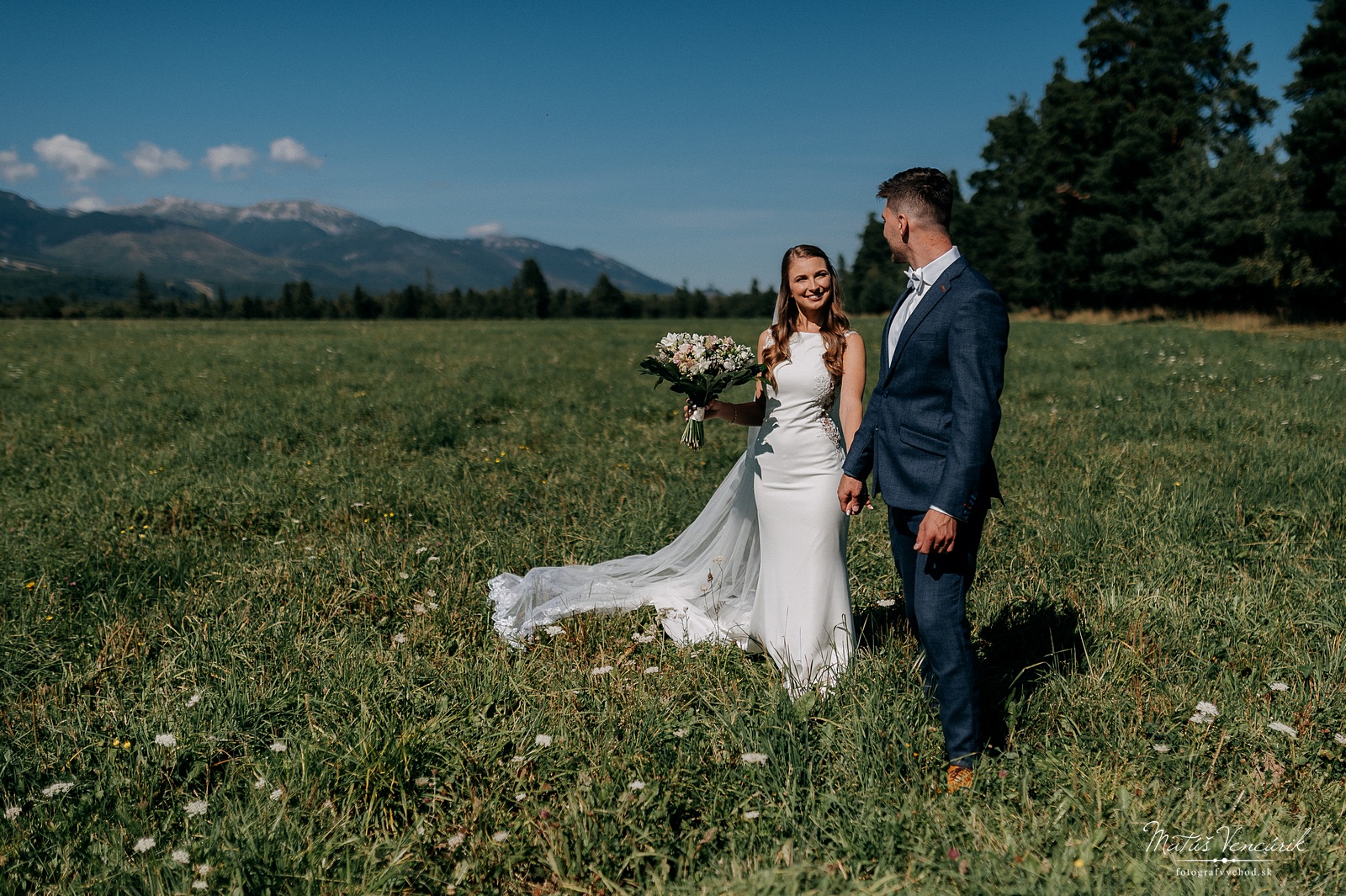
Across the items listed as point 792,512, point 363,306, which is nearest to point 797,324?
point 792,512

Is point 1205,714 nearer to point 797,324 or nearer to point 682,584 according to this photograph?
point 797,324

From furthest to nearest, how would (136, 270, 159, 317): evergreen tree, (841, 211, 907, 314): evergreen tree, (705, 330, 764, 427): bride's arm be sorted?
(136, 270, 159, 317): evergreen tree → (841, 211, 907, 314): evergreen tree → (705, 330, 764, 427): bride's arm

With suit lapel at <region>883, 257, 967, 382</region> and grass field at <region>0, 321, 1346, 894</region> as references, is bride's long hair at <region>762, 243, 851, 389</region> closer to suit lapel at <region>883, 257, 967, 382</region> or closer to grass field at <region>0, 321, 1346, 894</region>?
suit lapel at <region>883, 257, 967, 382</region>

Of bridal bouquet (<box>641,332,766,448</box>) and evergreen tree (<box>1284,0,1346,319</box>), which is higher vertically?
evergreen tree (<box>1284,0,1346,319</box>)

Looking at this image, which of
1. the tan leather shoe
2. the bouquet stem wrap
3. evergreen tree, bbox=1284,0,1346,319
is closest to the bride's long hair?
the bouquet stem wrap

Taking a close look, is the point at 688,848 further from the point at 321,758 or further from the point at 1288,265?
the point at 1288,265

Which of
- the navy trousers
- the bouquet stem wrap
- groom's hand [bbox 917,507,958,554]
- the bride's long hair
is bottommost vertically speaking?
the navy trousers

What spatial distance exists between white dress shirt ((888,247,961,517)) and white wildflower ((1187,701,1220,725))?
54.4 inches

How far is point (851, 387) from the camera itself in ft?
12.3

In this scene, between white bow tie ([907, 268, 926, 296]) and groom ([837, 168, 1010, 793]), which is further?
white bow tie ([907, 268, 926, 296])

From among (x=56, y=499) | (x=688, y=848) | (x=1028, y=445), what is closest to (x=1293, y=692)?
(x=688, y=848)

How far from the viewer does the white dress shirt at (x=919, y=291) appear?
2889 mm

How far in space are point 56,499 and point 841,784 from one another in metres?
7.01

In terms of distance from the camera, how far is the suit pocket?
2.89 metres
